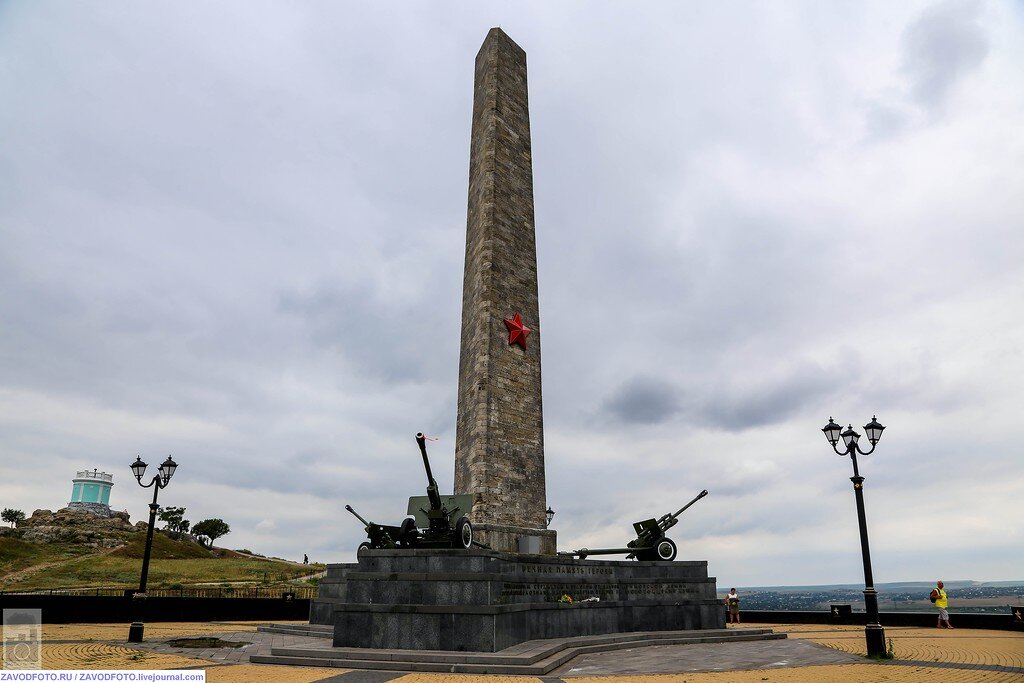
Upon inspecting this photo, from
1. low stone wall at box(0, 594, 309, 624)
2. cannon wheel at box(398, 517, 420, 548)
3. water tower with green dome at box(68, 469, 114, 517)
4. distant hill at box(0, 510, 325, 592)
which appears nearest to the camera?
cannon wheel at box(398, 517, 420, 548)

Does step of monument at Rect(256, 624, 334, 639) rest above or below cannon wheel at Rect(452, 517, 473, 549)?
below

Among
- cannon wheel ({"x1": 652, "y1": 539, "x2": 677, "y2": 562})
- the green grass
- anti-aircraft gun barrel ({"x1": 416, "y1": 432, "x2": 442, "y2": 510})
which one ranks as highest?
anti-aircraft gun barrel ({"x1": 416, "y1": 432, "x2": 442, "y2": 510})

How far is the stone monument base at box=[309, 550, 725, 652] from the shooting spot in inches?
468

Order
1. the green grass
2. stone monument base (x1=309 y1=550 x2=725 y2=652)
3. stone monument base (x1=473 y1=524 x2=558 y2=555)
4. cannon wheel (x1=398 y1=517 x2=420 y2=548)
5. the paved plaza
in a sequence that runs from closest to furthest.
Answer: the paved plaza, stone monument base (x1=309 y1=550 x2=725 y2=652), cannon wheel (x1=398 y1=517 x2=420 y2=548), stone monument base (x1=473 y1=524 x2=558 y2=555), the green grass

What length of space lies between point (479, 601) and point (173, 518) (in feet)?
277

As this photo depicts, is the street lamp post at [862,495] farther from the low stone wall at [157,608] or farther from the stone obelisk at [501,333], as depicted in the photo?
the low stone wall at [157,608]

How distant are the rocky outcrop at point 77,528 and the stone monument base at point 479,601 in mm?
60577

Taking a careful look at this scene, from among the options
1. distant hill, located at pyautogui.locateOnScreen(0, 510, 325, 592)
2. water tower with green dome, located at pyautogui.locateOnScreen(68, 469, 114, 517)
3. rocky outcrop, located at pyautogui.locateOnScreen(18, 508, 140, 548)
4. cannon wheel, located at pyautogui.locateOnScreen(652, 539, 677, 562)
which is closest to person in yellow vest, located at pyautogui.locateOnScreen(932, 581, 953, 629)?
cannon wheel, located at pyautogui.locateOnScreen(652, 539, 677, 562)

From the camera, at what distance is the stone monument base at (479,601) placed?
39.0ft

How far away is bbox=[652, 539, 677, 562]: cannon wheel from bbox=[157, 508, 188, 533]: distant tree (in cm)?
8092

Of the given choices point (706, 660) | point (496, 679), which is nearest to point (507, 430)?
point (706, 660)

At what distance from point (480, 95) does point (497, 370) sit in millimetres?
10667

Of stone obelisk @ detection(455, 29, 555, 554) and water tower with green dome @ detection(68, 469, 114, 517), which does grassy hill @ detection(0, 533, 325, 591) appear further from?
stone obelisk @ detection(455, 29, 555, 554)

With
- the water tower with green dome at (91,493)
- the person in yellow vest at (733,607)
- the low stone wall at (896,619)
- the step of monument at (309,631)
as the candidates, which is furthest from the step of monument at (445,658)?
the water tower with green dome at (91,493)
